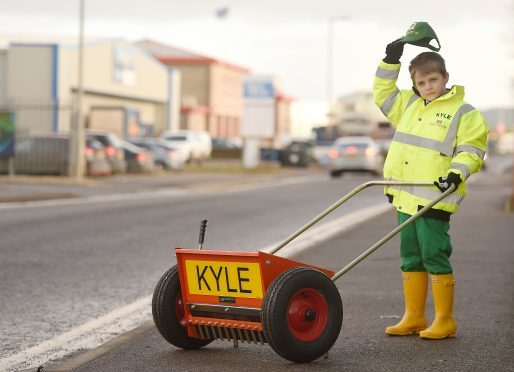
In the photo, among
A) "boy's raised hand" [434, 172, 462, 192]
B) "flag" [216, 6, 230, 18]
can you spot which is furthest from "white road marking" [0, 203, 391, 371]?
"flag" [216, 6, 230, 18]

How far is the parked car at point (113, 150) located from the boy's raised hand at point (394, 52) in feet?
97.5

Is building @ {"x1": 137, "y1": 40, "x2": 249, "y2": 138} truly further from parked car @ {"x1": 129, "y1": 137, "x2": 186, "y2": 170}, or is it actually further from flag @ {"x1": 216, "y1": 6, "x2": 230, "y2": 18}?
parked car @ {"x1": 129, "y1": 137, "x2": 186, "y2": 170}

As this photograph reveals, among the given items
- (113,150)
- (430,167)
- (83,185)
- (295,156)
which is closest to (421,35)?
(430,167)

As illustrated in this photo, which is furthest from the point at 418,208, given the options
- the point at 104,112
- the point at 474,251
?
the point at 104,112

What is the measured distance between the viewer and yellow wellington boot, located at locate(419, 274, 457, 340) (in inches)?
262

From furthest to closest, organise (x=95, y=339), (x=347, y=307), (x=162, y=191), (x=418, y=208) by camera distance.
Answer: (x=162, y=191) < (x=347, y=307) < (x=95, y=339) < (x=418, y=208)

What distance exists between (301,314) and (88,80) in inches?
2167

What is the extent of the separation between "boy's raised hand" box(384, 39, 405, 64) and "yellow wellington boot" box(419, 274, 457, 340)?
4.16ft

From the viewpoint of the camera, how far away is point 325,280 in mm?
5992

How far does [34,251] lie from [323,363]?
7353 mm

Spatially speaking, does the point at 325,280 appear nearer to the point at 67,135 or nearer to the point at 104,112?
the point at 67,135

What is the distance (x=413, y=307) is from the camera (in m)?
6.88

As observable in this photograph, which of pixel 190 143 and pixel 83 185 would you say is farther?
pixel 190 143

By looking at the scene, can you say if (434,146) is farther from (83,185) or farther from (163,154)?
(163,154)
